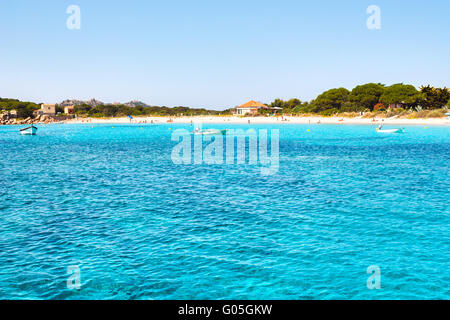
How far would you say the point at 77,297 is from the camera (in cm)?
1305

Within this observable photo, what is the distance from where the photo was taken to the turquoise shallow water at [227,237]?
13.8 metres

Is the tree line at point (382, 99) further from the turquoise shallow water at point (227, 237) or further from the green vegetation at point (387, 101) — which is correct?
the turquoise shallow water at point (227, 237)

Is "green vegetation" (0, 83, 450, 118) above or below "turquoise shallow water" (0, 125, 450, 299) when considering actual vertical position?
above

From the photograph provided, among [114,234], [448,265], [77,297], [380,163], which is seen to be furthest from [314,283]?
[380,163]

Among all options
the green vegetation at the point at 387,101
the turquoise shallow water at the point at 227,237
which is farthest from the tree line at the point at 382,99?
the turquoise shallow water at the point at 227,237

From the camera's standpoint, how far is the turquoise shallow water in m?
13.8

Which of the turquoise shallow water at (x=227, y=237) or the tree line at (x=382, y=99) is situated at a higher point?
the tree line at (x=382, y=99)

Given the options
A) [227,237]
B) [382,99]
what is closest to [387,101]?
[382,99]

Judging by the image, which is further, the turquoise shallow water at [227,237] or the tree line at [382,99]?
the tree line at [382,99]

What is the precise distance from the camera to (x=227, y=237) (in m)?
18.8

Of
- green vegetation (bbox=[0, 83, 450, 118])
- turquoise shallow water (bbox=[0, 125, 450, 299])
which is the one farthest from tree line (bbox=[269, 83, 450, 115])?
turquoise shallow water (bbox=[0, 125, 450, 299])

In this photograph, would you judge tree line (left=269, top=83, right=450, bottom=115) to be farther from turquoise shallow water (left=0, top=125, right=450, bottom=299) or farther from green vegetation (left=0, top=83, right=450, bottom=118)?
turquoise shallow water (left=0, top=125, right=450, bottom=299)

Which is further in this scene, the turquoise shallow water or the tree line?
the tree line
